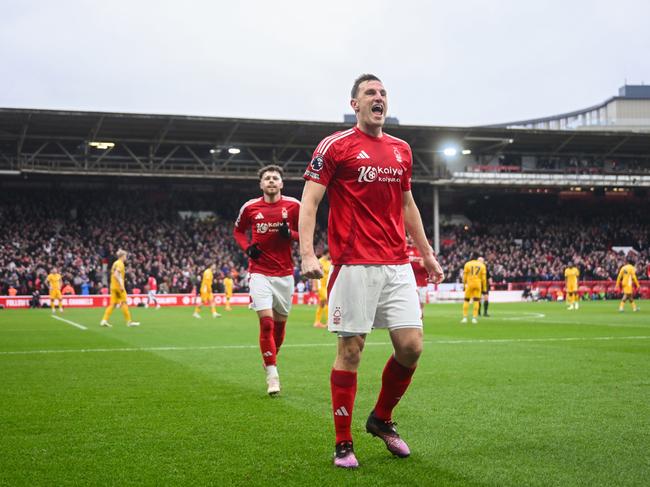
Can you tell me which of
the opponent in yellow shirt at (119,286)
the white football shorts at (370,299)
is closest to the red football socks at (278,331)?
the white football shorts at (370,299)

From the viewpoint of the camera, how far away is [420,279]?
21.7ft

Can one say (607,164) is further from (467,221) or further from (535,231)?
(467,221)

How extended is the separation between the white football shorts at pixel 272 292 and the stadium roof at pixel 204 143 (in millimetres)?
34148

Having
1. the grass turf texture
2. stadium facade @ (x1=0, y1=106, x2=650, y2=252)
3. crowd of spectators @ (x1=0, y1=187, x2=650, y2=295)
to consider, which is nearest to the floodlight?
stadium facade @ (x1=0, y1=106, x2=650, y2=252)

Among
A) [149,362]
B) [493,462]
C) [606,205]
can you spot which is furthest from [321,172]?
[606,205]

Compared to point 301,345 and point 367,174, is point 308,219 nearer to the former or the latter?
point 367,174

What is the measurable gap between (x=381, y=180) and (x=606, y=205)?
188ft

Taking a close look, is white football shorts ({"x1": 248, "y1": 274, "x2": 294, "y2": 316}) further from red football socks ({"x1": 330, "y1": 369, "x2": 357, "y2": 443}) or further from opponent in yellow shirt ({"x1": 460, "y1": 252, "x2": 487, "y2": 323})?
opponent in yellow shirt ({"x1": 460, "y1": 252, "x2": 487, "y2": 323})

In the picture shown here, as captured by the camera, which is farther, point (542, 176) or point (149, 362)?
point (542, 176)

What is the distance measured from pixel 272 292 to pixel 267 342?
2.39 ft

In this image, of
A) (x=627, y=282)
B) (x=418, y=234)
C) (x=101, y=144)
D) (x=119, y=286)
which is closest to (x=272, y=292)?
(x=418, y=234)

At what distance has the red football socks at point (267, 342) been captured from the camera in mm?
8305

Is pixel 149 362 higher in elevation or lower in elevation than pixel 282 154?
lower

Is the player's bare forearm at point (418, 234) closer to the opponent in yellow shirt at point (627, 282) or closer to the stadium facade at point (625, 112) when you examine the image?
the opponent in yellow shirt at point (627, 282)
